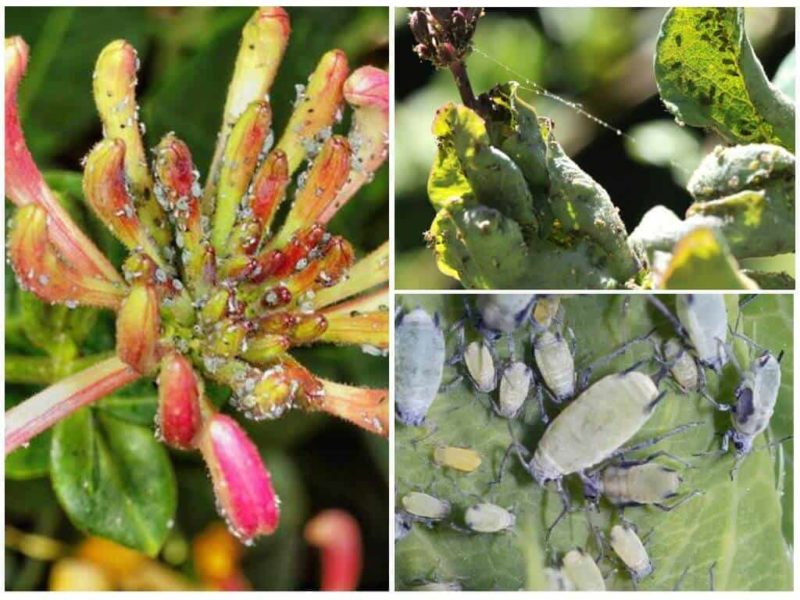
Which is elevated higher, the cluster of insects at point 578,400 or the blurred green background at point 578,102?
the blurred green background at point 578,102

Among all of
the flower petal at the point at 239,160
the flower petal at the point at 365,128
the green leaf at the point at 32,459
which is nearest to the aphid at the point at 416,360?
the flower petal at the point at 365,128

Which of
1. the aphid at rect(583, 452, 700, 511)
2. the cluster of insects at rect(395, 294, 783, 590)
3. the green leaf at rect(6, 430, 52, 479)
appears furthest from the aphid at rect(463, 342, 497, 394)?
the green leaf at rect(6, 430, 52, 479)

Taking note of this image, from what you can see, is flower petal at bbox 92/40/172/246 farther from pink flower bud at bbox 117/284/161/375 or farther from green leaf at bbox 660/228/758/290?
green leaf at bbox 660/228/758/290

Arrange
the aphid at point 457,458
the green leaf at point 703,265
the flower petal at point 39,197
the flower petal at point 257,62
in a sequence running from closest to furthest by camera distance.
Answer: the green leaf at point 703,265 < the flower petal at point 39,197 < the flower petal at point 257,62 < the aphid at point 457,458

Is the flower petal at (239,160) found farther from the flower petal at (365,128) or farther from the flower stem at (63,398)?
the flower stem at (63,398)

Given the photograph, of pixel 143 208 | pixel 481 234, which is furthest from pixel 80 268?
pixel 481 234

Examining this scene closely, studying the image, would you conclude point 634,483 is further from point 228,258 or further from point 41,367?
point 41,367

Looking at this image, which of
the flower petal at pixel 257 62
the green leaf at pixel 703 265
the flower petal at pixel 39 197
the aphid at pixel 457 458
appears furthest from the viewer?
the aphid at pixel 457 458

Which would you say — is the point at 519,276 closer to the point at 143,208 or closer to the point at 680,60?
the point at 680,60
